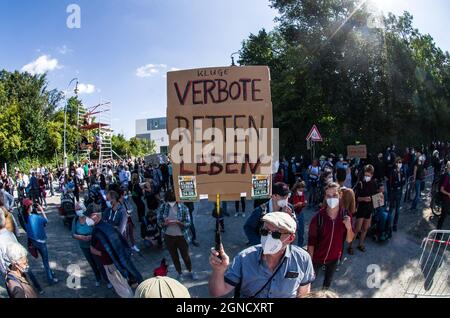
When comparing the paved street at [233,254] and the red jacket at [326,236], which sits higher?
the red jacket at [326,236]

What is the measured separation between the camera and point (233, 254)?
7.33 metres

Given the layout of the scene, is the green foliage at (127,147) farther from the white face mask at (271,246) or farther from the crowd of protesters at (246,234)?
the white face mask at (271,246)

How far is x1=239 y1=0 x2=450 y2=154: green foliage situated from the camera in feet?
61.7

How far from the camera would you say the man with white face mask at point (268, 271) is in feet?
8.86

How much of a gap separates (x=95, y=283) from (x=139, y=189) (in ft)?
12.6

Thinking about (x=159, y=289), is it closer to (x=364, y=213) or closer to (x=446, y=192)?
(x=364, y=213)

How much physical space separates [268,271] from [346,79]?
61.5 ft

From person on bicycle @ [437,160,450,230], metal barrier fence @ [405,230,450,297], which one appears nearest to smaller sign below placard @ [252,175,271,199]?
metal barrier fence @ [405,230,450,297]

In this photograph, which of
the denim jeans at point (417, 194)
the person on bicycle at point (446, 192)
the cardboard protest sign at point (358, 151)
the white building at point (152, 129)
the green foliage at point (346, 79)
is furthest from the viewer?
the white building at point (152, 129)

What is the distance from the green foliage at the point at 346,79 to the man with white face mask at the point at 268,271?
18322mm

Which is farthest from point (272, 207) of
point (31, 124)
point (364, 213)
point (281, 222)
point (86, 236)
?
point (31, 124)

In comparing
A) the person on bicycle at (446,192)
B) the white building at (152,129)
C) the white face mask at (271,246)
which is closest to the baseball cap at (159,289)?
the white face mask at (271,246)

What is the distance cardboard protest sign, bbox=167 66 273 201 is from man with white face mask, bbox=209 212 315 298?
1.73 feet

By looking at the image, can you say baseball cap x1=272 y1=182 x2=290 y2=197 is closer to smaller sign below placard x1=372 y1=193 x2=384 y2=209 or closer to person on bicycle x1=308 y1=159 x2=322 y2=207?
smaller sign below placard x1=372 y1=193 x2=384 y2=209
